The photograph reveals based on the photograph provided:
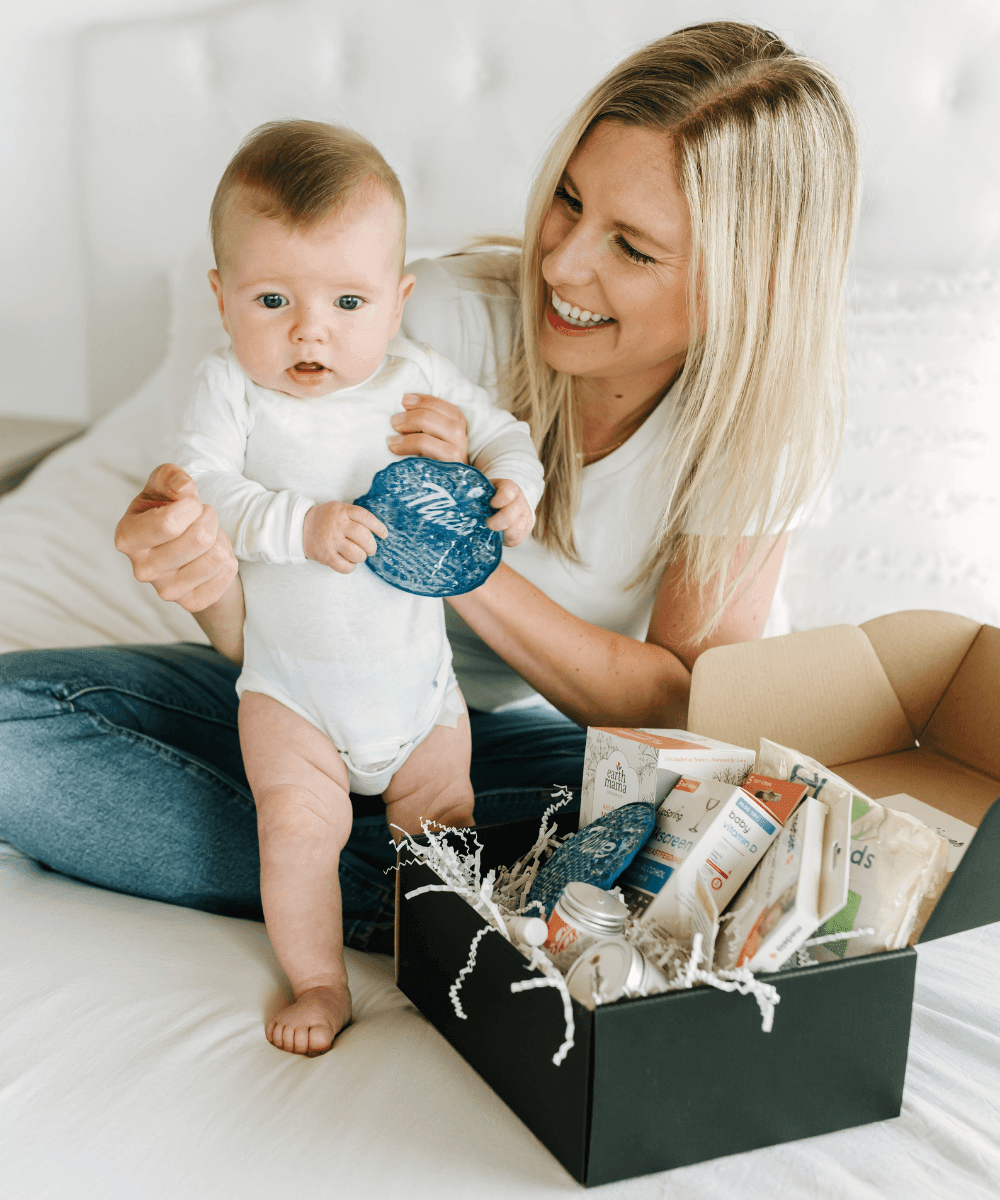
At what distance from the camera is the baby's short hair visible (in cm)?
76

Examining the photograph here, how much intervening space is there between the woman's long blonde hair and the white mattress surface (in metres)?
0.58

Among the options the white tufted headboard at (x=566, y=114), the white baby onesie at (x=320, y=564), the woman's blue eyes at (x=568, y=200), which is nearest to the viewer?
the white baby onesie at (x=320, y=564)

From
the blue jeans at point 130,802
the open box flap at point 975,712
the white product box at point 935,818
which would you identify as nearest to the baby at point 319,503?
the blue jeans at point 130,802

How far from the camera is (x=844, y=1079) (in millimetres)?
676

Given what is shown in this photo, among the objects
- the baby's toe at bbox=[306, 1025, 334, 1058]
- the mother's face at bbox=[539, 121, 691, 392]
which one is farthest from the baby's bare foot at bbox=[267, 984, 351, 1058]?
the mother's face at bbox=[539, 121, 691, 392]

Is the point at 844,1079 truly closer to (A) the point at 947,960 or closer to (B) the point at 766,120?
(A) the point at 947,960

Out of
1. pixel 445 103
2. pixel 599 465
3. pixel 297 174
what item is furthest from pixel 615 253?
pixel 445 103

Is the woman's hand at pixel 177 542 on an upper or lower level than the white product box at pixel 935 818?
upper

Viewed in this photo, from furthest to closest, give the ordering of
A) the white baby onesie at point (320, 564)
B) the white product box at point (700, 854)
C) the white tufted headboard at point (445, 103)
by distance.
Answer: the white tufted headboard at point (445, 103) → the white baby onesie at point (320, 564) → the white product box at point (700, 854)

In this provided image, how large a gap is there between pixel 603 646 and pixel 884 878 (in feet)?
1.66

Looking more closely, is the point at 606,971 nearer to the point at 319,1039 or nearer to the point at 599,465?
the point at 319,1039

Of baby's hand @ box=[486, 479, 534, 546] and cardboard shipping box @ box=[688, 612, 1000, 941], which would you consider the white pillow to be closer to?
baby's hand @ box=[486, 479, 534, 546]

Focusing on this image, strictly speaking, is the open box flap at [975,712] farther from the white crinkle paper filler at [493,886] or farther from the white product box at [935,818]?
the white crinkle paper filler at [493,886]

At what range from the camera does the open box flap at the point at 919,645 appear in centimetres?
113
